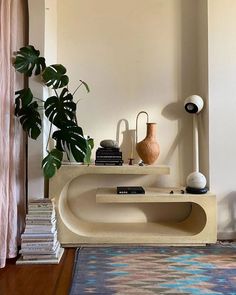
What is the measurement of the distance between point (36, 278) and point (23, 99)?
4.29ft

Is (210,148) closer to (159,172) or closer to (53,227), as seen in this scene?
(159,172)

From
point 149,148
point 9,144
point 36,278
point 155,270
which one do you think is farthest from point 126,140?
point 36,278

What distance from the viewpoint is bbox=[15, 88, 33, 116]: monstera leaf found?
A: 246cm

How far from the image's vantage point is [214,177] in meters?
2.93

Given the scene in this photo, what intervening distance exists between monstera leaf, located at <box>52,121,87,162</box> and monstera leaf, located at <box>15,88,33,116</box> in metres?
0.33

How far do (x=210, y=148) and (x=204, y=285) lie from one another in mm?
1321

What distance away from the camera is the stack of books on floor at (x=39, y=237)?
7.79 feet

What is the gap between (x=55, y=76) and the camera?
2564 mm

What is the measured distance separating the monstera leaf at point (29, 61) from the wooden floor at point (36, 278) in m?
1.48

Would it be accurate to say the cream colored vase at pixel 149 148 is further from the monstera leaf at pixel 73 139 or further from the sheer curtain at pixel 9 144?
the sheer curtain at pixel 9 144

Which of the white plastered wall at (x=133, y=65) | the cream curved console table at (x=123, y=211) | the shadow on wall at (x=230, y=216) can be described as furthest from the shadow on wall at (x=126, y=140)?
the shadow on wall at (x=230, y=216)

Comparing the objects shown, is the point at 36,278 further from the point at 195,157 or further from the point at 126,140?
the point at 195,157

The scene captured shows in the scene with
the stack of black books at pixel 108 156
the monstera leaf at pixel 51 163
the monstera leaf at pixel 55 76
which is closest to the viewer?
the monstera leaf at pixel 51 163

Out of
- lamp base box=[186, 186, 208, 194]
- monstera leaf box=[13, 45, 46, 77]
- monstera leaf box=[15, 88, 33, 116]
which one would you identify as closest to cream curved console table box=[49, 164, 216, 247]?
lamp base box=[186, 186, 208, 194]
